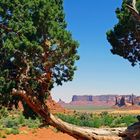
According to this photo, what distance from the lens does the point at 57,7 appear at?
21.0 meters

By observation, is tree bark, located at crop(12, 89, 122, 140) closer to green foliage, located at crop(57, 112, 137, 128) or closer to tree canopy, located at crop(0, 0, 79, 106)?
tree canopy, located at crop(0, 0, 79, 106)

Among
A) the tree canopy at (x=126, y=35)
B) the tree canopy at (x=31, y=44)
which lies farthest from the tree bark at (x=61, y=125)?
the tree canopy at (x=126, y=35)

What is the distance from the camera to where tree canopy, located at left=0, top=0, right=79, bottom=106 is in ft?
64.0

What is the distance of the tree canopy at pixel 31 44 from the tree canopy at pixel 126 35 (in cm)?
330

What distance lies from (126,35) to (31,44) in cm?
619

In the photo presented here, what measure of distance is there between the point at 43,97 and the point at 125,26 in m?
5.76

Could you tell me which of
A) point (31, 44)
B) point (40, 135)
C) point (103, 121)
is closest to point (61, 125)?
point (31, 44)

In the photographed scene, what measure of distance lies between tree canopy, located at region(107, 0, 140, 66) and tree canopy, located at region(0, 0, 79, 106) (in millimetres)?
3299

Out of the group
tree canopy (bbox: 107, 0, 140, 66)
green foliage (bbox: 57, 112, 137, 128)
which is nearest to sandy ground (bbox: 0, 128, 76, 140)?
green foliage (bbox: 57, 112, 137, 128)

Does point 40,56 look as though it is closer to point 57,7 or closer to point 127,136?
point 57,7

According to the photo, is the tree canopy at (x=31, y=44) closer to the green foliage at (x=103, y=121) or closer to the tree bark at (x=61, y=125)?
the tree bark at (x=61, y=125)

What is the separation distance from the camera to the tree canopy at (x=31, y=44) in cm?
1952

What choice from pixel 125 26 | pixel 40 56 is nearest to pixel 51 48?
pixel 40 56

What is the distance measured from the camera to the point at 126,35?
75.3ft
